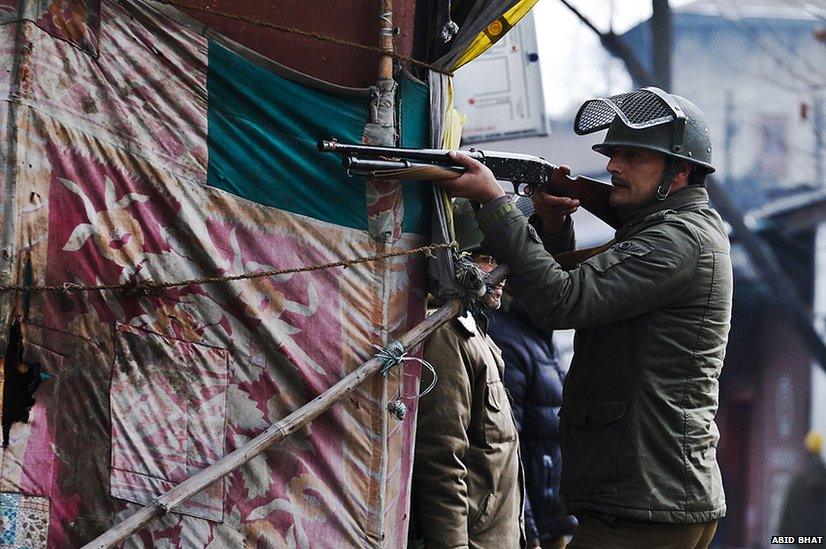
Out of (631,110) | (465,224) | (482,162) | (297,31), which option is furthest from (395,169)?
(631,110)

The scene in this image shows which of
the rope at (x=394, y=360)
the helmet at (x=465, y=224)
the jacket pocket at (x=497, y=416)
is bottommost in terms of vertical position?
the jacket pocket at (x=497, y=416)

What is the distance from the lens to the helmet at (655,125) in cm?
418

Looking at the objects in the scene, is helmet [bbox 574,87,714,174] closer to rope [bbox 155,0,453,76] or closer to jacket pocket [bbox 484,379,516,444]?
rope [bbox 155,0,453,76]

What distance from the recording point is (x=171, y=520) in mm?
3650

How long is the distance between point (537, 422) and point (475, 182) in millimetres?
2148

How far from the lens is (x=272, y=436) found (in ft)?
12.2

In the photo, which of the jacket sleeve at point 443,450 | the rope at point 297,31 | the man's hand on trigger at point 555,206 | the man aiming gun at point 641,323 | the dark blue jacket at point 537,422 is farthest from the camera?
the dark blue jacket at point 537,422

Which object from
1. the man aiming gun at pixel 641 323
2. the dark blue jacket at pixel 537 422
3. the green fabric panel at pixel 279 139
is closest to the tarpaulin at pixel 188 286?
the green fabric panel at pixel 279 139

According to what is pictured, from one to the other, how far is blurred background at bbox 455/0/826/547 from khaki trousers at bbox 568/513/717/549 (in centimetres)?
791

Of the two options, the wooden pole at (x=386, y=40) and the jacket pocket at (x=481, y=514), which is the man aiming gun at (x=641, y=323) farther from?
the jacket pocket at (x=481, y=514)

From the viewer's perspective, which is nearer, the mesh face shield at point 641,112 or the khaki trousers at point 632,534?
the khaki trousers at point 632,534

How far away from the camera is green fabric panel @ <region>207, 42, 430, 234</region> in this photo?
12.5 ft

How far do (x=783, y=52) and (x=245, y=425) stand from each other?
56.8ft

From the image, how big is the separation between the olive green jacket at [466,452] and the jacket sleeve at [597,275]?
26.1 inches
